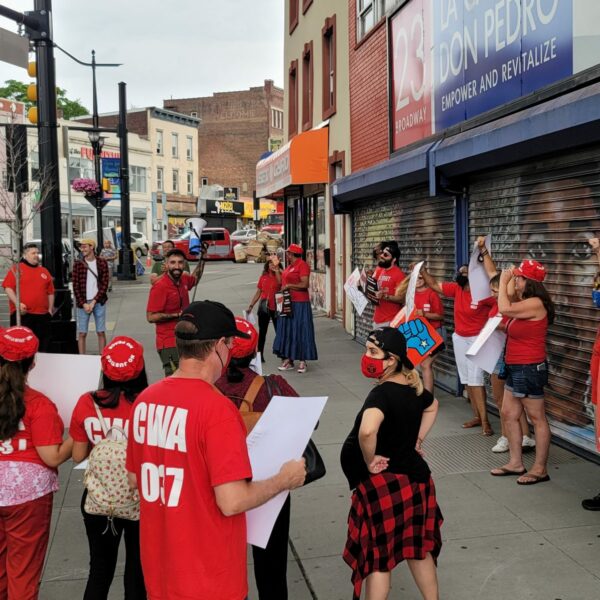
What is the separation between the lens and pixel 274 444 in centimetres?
302

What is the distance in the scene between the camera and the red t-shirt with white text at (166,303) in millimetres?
8062

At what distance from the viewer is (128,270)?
100 ft

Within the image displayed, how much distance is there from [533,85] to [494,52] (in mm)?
988

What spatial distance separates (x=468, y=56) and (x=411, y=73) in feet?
7.30

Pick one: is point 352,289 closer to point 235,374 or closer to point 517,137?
point 517,137

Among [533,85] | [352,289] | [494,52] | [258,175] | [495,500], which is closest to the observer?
[495,500]

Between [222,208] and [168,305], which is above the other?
[222,208]

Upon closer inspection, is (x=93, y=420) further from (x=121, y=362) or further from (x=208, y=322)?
(x=208, y=322)

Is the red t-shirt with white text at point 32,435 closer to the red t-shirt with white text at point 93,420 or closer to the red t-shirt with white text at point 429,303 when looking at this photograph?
the red t-shirt with white text at point 93,420

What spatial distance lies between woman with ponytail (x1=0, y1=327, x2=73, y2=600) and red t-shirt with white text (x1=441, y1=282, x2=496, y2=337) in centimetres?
480

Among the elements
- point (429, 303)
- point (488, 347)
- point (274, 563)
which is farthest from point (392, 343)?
point (429, 303)

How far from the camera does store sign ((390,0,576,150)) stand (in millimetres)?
7223

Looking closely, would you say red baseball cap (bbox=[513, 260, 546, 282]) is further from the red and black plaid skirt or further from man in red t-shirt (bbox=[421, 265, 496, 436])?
the red and black plaid skirt

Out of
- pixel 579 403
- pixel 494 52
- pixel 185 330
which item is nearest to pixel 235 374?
pixel 185 330
